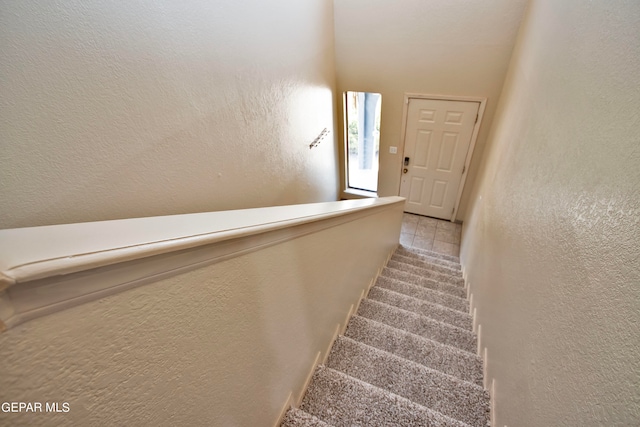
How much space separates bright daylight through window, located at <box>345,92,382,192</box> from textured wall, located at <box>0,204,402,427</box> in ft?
12.3

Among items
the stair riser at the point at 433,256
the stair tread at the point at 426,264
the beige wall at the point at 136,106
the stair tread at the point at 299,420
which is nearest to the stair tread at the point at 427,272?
the stair tread at the point at 426,264

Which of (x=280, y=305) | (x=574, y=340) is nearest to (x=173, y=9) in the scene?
(x=280, y=305)

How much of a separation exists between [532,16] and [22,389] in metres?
3.56

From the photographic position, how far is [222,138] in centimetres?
177

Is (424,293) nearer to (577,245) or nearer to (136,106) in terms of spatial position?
(577,245)

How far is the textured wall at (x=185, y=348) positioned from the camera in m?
0.43

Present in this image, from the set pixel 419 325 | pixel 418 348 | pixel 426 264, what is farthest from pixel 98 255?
pixel 426 264

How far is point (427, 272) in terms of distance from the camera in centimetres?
321

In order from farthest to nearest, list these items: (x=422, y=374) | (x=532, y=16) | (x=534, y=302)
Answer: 1. (x=532, y=16)
2. (x=422, y=374)
3. (x=534, y=302)

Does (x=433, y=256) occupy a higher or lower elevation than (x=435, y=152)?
lower

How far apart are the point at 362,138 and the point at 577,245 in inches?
186

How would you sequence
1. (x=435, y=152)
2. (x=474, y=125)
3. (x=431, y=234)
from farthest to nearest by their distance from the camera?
(x=431, y=234) → (x=435, y=152) → (x=474, y=125)

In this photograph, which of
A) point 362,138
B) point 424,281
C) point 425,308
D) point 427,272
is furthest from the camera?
point 362,138

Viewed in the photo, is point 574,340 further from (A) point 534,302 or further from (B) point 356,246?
(B) point 356,246
